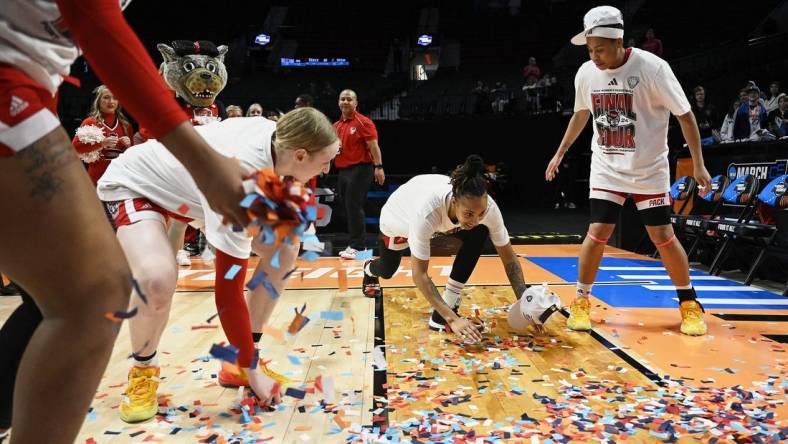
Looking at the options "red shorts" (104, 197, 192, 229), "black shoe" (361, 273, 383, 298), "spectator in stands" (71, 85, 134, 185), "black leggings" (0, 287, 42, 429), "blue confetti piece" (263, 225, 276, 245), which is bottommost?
"black shoe" (361, 273, 383, 298)

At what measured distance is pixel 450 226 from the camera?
3146 millimetres

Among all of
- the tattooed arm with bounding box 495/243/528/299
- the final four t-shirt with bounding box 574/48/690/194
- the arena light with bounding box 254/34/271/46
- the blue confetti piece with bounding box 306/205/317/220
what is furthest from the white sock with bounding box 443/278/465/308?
the arena light with bounding box 254/34/271/46

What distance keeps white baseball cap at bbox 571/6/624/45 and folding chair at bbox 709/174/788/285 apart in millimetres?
2167

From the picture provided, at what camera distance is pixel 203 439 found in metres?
1.90

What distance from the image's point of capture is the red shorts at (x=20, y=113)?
0.83 metres

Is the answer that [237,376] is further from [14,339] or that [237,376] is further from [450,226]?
[450,226]

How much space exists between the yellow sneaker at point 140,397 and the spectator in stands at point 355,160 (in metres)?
4.20

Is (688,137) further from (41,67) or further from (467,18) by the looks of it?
(467,18)

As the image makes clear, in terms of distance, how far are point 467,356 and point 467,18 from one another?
18.4 m

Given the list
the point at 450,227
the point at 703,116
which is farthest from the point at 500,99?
the point at 450,227

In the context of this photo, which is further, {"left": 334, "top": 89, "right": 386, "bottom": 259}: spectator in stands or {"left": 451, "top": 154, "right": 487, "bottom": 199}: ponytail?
{"left": 334, "top": 89, "right": 386, "bottom": 259}: spectator in stands

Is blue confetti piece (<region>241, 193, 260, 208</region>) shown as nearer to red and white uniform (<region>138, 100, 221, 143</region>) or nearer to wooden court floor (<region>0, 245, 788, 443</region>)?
wooden court floor (<region>0, 245, 788, 443</region>)

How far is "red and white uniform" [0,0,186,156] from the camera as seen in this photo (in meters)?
0.85

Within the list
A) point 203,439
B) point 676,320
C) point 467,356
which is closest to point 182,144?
point 203,439
